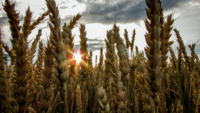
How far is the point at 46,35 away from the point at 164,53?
1.34 m

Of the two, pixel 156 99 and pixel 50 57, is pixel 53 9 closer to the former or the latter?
pixel 50 57

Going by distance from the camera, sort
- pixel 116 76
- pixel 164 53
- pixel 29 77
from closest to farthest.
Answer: pixel 29 77, pixel 116 76, pixel 164 53

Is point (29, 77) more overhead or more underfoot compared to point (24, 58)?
more underfoot

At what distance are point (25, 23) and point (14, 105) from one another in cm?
74

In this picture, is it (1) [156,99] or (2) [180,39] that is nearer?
(1) [156,99]

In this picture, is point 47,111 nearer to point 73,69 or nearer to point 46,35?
point 46,35

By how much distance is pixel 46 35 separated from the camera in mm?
1107

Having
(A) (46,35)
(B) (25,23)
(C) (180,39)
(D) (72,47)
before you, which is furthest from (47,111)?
(C) (180,39)

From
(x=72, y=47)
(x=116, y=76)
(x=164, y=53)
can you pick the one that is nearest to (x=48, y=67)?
(x=116, y=76)

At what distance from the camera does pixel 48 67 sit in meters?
1.04

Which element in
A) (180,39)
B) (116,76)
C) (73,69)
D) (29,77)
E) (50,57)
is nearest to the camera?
(50,57)

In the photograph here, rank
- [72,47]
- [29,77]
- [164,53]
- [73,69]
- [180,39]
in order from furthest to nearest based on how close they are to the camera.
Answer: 1. [180,39]
2. [73,69]
3. [72,47]
4. [164,53]
5. [29,77]

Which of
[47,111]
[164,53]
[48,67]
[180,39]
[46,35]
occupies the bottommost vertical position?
[47,111]

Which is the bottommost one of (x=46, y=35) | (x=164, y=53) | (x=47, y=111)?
(x=47, y=111)
